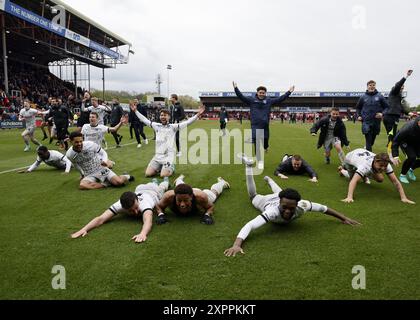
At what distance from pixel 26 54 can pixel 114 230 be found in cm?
4515

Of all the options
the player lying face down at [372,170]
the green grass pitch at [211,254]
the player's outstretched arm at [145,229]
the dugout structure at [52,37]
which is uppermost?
the dugout structure at [52,37]

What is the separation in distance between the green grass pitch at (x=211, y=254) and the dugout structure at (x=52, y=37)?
→ 85.4 ft

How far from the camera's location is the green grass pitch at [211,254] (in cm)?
283

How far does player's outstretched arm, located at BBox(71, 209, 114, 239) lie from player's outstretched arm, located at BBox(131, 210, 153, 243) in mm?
563

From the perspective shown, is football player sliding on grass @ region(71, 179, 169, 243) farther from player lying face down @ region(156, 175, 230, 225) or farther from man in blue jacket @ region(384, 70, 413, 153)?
man in blue jacket @ region(384, 70, 413, 153)

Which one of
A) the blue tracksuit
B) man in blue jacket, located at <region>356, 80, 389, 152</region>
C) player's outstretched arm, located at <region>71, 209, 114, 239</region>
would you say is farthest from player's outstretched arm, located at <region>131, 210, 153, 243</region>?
man in blue jacket, located at <region>356, 80, 389, 152</region>

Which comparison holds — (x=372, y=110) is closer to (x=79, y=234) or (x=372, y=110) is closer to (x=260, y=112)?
(x=260, y=112)

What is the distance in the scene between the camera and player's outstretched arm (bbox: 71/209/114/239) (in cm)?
410

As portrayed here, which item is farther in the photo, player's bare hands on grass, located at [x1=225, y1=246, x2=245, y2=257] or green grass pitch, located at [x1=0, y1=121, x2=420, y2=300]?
player's bare hands on grass, located at [x1=225, y1=246, x2=245, y2=257]

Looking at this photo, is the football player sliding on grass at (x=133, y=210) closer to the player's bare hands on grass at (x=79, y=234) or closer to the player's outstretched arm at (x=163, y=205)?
the player's bare hands on grass at (x=79, y=234)

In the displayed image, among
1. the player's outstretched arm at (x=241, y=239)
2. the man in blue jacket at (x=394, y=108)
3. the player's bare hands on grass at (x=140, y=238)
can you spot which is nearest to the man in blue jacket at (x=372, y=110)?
the man in blue jacket at (x=394, y=108)

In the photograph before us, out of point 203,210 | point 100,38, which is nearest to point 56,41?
point 100,38

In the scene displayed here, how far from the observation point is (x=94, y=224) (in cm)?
435
